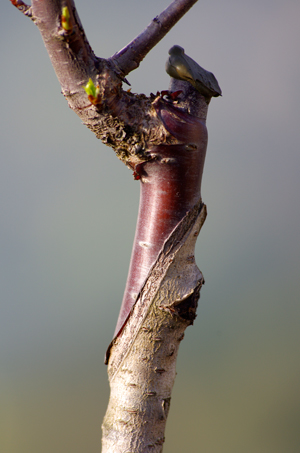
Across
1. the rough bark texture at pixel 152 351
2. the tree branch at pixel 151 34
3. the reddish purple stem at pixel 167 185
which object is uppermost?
the tree branch at pixel 151 34

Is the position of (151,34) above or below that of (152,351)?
above

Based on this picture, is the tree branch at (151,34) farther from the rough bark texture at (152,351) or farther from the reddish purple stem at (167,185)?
the rough bark texture at (152,351)

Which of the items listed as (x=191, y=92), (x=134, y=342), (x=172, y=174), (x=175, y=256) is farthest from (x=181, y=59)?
(x=134, y=342)

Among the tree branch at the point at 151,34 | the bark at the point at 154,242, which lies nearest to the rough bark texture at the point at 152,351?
the bark at the point at 154,242

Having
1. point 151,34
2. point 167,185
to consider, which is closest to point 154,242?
point 167,185

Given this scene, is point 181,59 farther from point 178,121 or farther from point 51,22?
point 51,22

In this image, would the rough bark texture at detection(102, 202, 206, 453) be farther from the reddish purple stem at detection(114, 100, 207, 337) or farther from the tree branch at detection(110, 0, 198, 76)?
the tree branch at detection(110, 0, 198, 76)

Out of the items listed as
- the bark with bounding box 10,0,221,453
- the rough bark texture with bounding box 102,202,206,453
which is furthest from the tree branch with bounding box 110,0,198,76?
the rough bark texture with bounding box 102,202,206,453

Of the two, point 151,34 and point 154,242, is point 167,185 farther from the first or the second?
point 151,34
